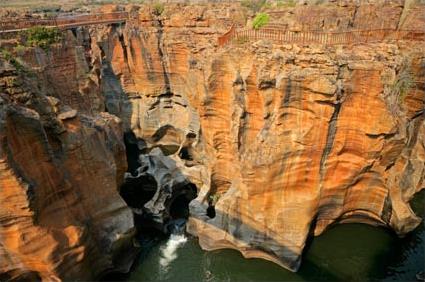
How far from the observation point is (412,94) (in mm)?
14680

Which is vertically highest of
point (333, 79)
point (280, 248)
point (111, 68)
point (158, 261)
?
point (333, 79)

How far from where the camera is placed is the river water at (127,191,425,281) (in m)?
13.5

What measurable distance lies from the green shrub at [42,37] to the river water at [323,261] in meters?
10.9

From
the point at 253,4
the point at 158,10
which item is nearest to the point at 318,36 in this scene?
the point at 158,10

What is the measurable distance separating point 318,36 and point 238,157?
5.47 m

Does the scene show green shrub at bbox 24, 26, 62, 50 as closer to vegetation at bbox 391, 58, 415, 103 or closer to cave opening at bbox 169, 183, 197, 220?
cave opening at bbox 169, 183, 197, 220

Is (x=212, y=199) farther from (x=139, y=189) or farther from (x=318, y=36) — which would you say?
(x=318, y=36)

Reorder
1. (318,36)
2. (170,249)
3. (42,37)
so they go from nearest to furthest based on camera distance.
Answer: (318,36)
(170,249)
(42,37)

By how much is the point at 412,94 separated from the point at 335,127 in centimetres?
466

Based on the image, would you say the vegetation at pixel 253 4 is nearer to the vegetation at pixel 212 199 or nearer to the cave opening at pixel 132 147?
the cave opening at pixel 132 147

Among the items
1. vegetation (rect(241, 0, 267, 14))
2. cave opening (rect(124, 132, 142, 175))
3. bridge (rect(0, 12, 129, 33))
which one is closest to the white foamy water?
cave opening (rect(124, 132, 142, 175))

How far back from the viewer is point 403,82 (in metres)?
13.5

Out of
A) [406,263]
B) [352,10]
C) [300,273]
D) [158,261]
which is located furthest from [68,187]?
[352,10]

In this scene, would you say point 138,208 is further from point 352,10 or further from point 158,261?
point 352,10
